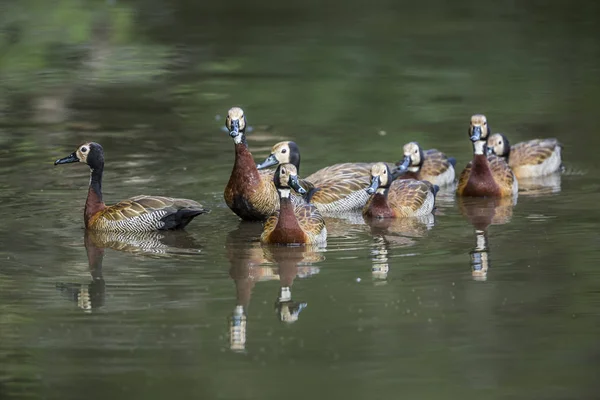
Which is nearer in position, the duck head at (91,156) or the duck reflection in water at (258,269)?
the duck reflection in water at (258,269)

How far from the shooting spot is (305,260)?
1202 cm

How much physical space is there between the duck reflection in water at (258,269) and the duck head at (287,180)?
50 centimetres

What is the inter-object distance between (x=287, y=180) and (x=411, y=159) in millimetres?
3110

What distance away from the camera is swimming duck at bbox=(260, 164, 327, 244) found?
12562mm

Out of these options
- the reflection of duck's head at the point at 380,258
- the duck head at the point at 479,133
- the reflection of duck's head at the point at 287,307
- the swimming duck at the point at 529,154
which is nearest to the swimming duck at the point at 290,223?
the reflection of duck's head at the point at 380,258

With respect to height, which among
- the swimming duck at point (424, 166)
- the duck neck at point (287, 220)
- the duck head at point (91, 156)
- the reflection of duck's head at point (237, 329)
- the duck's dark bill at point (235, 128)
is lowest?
the reflection of duck's head at point (237, 329)

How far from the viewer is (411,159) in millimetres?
15539

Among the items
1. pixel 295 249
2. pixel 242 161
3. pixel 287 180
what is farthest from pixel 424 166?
pixel 295 249

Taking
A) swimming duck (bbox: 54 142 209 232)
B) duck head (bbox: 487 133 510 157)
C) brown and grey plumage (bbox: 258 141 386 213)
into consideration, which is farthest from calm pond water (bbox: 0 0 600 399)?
brown and grey plumage (bbox: 258 141 386 213)

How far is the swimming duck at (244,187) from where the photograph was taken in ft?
45.8

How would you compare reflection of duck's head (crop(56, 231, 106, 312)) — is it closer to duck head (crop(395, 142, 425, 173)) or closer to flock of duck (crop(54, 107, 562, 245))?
flock of duck (crop(54, 107, 562, 245))

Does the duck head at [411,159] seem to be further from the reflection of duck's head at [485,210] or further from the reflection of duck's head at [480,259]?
the reflection of duck's head at [480,259]

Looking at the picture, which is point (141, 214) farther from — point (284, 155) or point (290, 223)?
point (284, 155)

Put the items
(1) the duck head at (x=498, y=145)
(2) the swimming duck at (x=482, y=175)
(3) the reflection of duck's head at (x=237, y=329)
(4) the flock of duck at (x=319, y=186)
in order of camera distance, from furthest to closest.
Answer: (1) the duck head at (x=498, y=145)
(2) the swimming duck at (x=482, y=175)
(4) the flock of duck at (x=319, y=186)
(3) the reflection of duck's head at (x=237, y=329)
